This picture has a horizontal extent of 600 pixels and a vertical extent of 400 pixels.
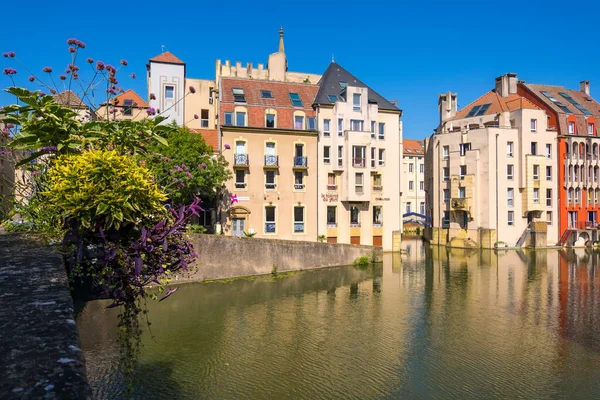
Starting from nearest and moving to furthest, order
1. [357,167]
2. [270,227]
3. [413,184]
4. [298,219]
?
[270,227] → [298,219] → [357,167] → [413,184]

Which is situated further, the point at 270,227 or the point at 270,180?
the point at 270,180

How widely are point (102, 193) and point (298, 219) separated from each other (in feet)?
109

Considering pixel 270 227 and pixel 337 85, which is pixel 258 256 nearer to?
pixel 270 227

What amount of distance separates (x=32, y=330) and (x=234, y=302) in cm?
1985

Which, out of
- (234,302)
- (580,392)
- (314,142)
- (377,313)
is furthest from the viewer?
(314,142)

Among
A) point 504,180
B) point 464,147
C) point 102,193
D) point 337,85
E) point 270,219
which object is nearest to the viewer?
point 102,193

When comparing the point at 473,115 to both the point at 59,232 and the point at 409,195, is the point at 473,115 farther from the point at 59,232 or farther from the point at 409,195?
the point at 59,232

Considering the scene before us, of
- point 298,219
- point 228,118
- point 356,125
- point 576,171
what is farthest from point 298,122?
point 576,171

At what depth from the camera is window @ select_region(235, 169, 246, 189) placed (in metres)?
36.4

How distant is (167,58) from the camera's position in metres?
43.6

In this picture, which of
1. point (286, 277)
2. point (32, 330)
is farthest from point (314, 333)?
point (32, 330)

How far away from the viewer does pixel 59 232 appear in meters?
5.42

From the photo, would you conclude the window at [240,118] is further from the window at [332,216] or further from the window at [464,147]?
the window at [464,147]

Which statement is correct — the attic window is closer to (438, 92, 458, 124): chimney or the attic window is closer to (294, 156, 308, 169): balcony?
(294, 156, 308, 169): balcony
